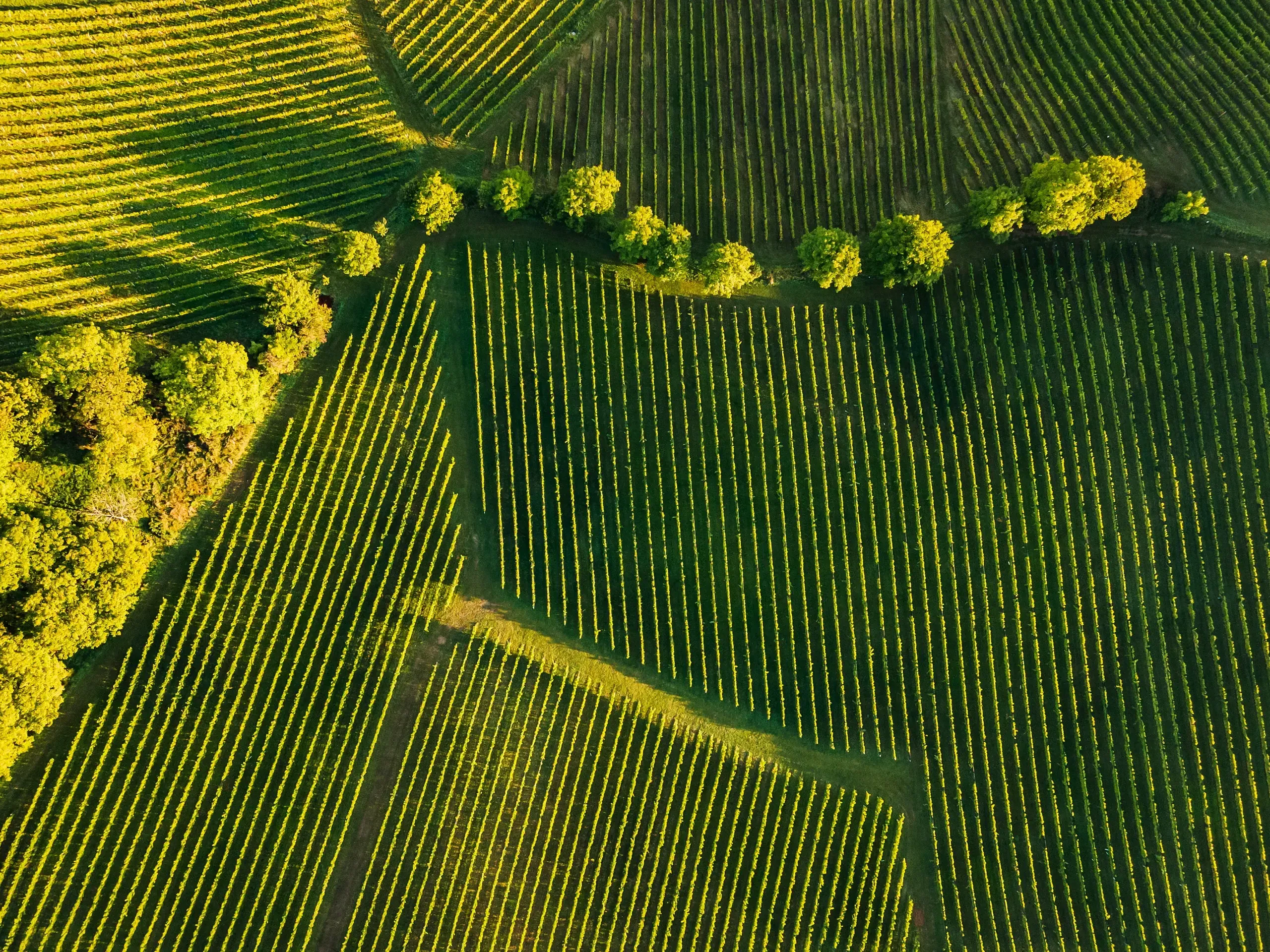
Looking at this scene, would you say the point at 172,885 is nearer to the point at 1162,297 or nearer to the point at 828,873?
the point at 828,873

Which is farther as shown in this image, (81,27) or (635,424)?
(635,424)

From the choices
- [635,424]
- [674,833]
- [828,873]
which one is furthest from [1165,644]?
[635,424]

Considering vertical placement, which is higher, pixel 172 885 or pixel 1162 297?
pixel 1162 297

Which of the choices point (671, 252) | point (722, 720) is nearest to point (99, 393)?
point (671, 252)

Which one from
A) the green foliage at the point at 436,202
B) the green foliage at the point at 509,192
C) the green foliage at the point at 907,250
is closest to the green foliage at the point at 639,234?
the green foliage at the point at 509,192

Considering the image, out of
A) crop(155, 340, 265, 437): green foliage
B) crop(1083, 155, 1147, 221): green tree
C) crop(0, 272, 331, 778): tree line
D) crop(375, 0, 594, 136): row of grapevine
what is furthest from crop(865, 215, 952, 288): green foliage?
crop(155, 340, 265, 437): green foliage

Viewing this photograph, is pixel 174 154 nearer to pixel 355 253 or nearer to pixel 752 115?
pixel 355 253

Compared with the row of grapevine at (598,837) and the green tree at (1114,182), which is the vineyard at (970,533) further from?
the row of grapevine at (598,837)
